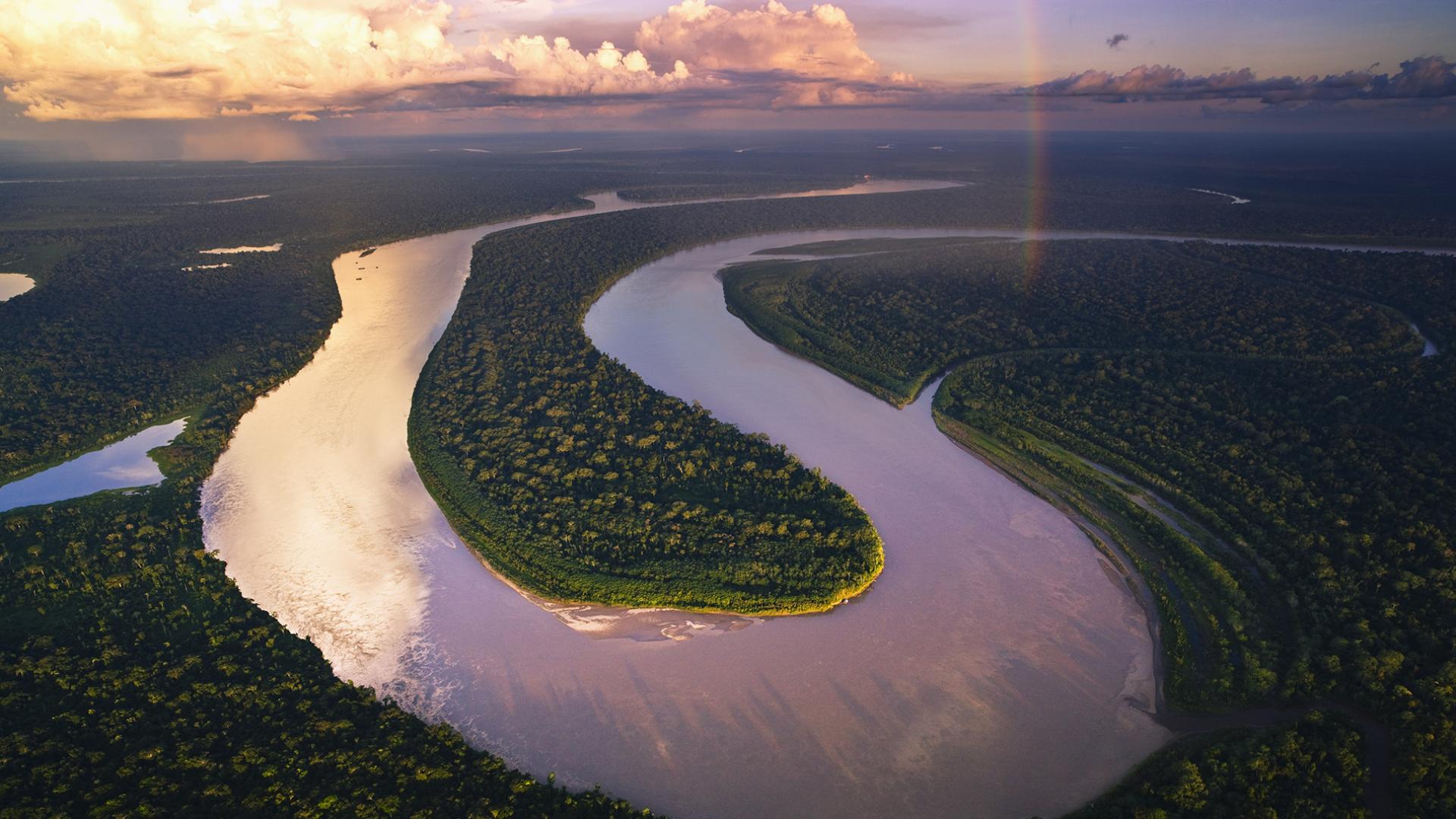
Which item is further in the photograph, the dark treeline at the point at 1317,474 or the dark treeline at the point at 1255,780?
the dark treeline at the point at 1317,474

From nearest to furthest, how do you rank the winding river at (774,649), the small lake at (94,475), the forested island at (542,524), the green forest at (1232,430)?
the forested island at (542,524), the winding river at (774,649), the green forest at (1232,430), the small lake at (94,475)

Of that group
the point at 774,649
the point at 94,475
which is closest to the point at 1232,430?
the point at 774,649

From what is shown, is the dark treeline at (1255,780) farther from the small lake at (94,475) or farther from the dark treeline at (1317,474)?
the small lake at (94,475)

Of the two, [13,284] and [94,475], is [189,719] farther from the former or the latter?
[13,284]

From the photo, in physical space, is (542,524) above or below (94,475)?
above

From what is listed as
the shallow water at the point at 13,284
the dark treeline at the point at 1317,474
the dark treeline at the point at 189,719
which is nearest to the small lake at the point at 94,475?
the dark treeline at the point at 189,719

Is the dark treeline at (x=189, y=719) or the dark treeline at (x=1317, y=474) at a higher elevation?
the dark treeline at (x=1317, y=474)

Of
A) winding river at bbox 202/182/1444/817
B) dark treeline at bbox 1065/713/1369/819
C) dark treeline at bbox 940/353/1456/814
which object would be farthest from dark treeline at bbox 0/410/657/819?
dark treeline at bbox 940/353/1456/814

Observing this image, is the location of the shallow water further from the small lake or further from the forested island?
the small lake
